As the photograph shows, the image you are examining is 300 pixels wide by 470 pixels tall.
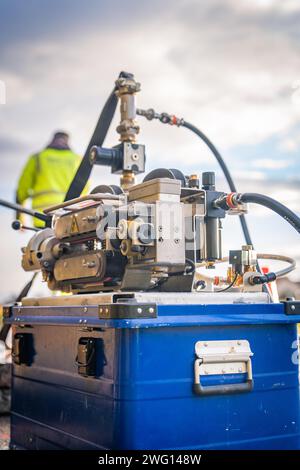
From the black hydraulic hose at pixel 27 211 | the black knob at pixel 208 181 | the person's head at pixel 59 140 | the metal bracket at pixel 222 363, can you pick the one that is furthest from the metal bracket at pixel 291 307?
the person's head at pixel 59 140

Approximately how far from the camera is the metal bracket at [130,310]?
1.54m

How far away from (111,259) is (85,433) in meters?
0.47

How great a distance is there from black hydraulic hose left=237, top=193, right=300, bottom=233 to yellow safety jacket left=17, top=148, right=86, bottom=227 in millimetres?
2290

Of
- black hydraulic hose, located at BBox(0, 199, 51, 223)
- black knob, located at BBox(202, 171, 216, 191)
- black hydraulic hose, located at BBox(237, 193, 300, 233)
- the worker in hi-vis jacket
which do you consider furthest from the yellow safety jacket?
black hydraulic hose, located at BBox(237, 193, 300, 233)

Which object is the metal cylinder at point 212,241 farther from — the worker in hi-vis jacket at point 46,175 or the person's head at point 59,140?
the person's head at point 59,140

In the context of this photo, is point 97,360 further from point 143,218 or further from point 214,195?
point 214,195

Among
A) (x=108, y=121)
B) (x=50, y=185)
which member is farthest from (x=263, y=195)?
(x=50, y=185)

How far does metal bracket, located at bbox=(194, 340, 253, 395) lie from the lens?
5.35ft

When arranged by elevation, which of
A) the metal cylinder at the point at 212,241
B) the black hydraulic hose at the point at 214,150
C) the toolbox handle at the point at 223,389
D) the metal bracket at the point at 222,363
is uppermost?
the black hydraulic hose at the point at 214,150

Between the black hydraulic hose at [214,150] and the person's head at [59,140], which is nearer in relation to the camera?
the black hydraulic hose at [214,150]

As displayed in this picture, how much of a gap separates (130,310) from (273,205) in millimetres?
519

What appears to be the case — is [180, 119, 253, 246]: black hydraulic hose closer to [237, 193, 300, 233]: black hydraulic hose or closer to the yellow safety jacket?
[237, 193, 300, 233]: black hydraulic hose

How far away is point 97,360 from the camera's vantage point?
1.66 meters

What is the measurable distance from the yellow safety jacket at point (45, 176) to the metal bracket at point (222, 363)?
7.98ft
